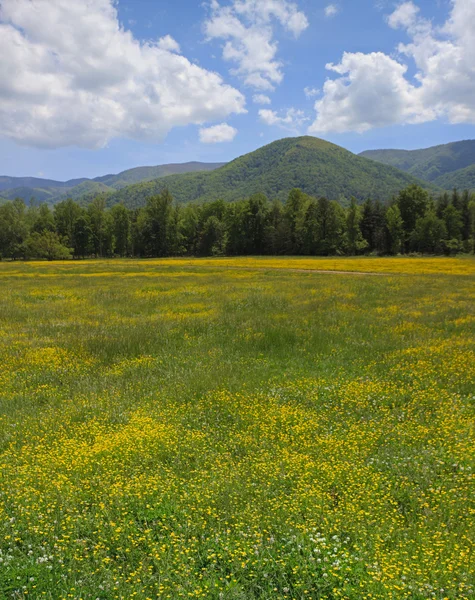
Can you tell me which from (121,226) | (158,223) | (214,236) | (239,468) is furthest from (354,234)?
(239,468)

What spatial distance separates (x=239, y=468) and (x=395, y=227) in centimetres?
9256

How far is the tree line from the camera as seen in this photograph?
293 ft

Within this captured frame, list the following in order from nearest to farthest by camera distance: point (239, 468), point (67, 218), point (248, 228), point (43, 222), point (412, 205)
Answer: point (239, 468)
point (412, 205)
point (248, 228)
point (43, 222)
point (67, 218)

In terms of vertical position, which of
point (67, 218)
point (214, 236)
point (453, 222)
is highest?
point (67, 218)

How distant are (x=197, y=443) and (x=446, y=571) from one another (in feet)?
13.9

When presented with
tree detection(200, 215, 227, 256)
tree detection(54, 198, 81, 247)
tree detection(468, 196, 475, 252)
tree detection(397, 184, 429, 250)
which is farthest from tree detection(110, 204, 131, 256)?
tree detection(468, 196, 475, 252)

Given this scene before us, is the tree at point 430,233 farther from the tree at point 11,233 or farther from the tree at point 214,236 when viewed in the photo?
the tree at point 11,233

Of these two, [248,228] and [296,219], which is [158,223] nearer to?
[248,228]

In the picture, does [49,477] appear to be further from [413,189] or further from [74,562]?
[413,189]

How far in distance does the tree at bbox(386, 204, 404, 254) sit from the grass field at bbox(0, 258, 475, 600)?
81502mm

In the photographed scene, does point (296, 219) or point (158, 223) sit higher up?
point (158, 223)

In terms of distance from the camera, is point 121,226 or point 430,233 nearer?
point 430,233

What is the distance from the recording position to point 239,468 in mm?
6270

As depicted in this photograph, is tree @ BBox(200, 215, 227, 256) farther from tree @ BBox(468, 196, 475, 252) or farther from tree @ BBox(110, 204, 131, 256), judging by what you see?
tree @ BBox(468, 196, 475, 252)
